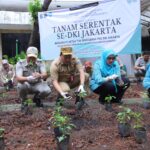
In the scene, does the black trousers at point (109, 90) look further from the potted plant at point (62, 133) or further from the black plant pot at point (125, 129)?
the potted plant at point (62, 133)

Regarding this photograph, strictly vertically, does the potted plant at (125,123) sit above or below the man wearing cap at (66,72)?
below

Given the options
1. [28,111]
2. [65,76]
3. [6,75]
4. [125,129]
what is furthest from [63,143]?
[6,75]

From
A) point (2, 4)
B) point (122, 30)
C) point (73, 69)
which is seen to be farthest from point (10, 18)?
point (73, 69)

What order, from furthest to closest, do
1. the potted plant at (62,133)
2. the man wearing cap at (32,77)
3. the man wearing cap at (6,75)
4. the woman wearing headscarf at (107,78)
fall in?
the man wearing cap at (6,75) < the woman wearing headscarf at (107,78) < the man wearing cap at (32,77) < the potted plant at (62,133)

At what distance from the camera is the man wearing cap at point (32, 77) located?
25.5ft

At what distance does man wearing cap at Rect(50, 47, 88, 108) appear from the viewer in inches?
303

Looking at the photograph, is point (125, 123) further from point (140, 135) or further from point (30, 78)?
point (30, 78)

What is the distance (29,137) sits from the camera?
19.9ft

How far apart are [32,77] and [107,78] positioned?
4.33ft

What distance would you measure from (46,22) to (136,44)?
227 cm

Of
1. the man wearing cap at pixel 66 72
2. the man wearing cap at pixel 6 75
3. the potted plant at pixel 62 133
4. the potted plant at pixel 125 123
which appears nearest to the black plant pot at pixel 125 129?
the potted plant at pixel 125 123

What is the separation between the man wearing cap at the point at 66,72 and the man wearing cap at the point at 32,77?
0.76ft

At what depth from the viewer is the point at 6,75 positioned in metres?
11.9

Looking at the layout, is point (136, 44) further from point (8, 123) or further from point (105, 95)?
point (8, 123)
